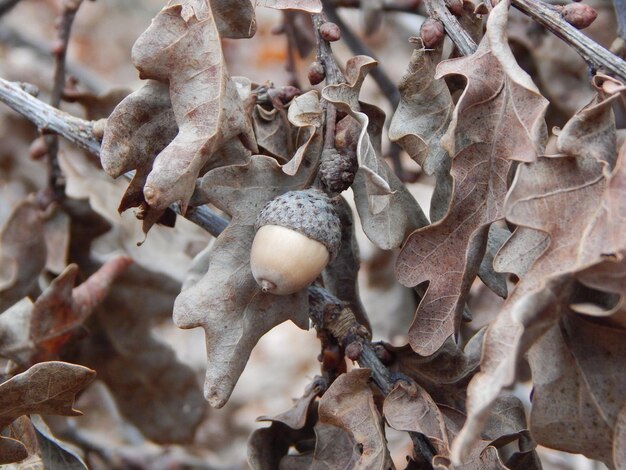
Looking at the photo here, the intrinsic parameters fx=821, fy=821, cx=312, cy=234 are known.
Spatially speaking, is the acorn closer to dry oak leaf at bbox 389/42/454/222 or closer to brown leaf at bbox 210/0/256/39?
dry oak leaf at bbox 389/42/454/222

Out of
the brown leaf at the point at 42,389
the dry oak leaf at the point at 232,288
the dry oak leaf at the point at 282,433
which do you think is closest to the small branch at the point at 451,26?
the dry oak leaf at the point at 232,288

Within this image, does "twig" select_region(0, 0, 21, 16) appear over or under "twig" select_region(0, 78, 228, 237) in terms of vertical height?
under

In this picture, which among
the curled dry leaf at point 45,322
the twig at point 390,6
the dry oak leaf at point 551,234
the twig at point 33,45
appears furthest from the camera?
the twig at point 33,45

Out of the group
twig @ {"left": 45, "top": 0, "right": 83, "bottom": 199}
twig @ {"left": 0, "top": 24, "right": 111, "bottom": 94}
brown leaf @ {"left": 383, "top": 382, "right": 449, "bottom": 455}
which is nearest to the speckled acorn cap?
brown leaf @ {"left": 383, "top": 382, "right": 449, "bottom": 455}

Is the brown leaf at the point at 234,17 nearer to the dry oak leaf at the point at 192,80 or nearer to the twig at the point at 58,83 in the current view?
the dry oak leaf at the point at 192,80

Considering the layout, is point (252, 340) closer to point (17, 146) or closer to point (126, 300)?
point (126, 300)
